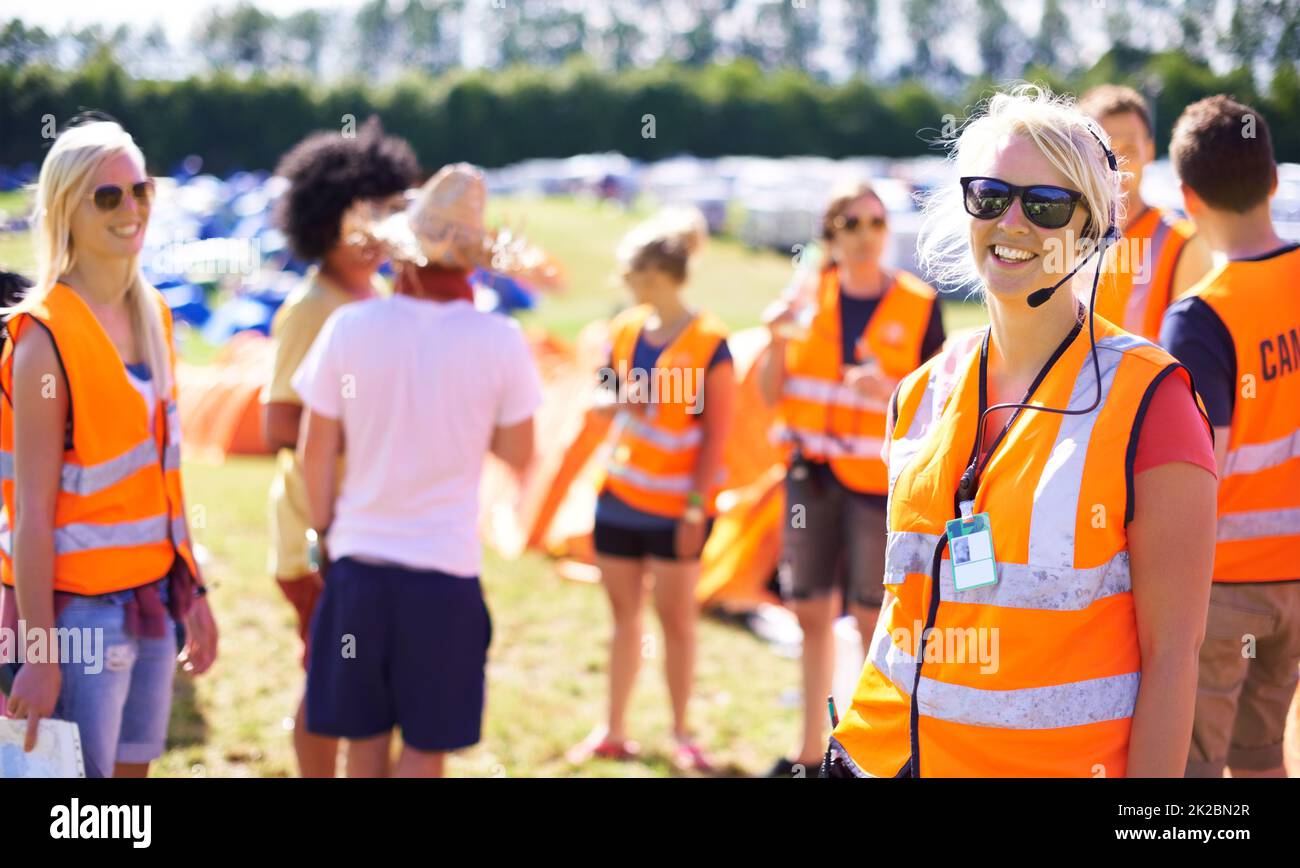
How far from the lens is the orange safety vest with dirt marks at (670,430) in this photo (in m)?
4.43

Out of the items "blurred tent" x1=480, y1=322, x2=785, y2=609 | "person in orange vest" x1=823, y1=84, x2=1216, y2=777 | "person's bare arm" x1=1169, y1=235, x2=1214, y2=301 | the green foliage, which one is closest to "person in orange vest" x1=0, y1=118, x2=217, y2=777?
the green foliage

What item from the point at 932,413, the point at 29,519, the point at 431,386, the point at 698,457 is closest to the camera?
the point at 932,413

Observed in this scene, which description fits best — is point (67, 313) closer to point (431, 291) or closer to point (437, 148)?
point (431, 291)

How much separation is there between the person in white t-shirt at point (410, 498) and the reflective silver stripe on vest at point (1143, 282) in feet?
5.66

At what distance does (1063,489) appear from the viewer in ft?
5.71

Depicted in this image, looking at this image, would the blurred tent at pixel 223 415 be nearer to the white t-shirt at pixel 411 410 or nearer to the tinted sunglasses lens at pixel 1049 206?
the white t-shirt at pixel 411 410

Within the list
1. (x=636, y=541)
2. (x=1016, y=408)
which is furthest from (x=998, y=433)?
(x=636, y=541)

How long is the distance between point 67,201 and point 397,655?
1.34m

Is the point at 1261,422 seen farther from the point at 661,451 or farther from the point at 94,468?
the point at 94,468

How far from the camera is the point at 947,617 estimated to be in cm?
187

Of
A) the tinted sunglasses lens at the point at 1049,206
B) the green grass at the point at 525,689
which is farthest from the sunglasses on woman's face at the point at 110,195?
the tinted sunglasses lens at the point at 1049,206

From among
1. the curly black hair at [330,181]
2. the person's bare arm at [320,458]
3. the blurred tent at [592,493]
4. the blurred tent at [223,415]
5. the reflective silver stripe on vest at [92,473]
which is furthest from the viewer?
the blurred tent at [223,415]

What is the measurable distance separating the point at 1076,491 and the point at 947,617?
0.95ft
